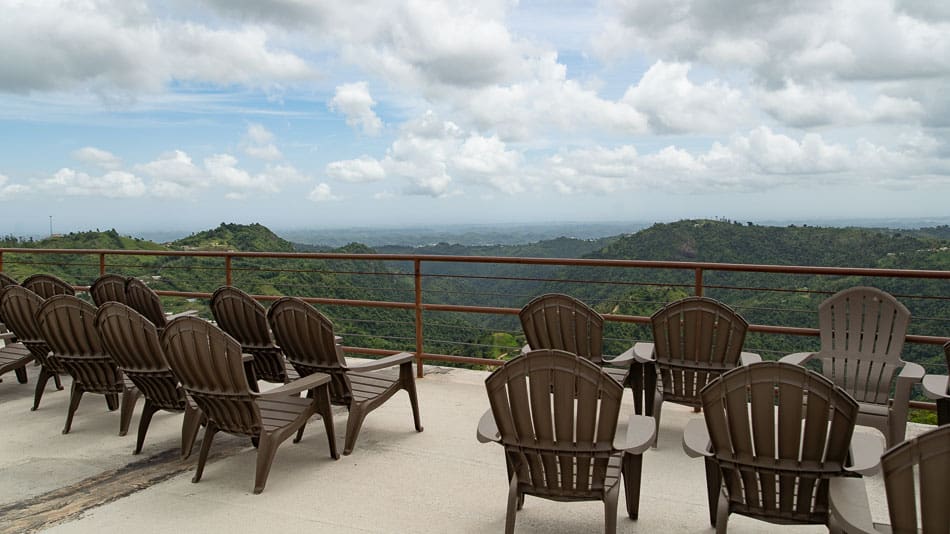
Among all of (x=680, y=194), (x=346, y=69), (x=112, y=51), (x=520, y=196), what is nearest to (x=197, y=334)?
(x=112, y=51)

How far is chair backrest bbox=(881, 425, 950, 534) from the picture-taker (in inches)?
77.5

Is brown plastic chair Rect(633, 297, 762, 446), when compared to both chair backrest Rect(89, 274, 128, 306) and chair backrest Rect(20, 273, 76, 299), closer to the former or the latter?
chair backrest Rect(89, 274, 128, 306)

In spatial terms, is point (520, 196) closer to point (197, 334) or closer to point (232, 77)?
point (232, 77)

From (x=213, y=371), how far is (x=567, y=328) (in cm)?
232

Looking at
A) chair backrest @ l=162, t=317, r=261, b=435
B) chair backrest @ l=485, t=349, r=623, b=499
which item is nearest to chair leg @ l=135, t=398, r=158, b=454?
chair backrest @ l=162, t=317, r=261, b=435

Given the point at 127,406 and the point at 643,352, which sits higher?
the point at 643,352

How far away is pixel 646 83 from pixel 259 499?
1889cm

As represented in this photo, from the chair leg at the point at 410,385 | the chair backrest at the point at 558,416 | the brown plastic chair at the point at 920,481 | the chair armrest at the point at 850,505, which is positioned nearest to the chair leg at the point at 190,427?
the chair leg at the point at 410,385

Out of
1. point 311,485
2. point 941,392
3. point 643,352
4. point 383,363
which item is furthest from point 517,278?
point 941,392

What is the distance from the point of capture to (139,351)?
445cm

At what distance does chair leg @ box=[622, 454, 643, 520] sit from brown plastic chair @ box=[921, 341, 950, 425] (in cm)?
185

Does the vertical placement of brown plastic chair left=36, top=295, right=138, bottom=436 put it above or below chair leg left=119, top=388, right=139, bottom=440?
above

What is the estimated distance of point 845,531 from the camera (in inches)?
93.0

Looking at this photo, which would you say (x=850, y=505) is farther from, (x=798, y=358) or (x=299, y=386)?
(x=299, y=386)
